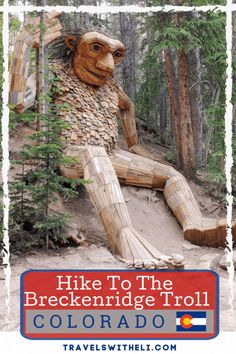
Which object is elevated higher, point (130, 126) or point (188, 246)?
point (130, 126)

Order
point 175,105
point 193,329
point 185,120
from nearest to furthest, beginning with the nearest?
point 193,329, point 185,120, point 175,105

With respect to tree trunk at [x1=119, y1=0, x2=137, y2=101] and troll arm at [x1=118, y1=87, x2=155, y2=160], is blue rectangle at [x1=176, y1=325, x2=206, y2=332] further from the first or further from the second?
tree trunk at [x1=119, y1=0, x2=137, y2=101]

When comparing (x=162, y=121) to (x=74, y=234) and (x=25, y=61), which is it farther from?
(x=74, y=234)

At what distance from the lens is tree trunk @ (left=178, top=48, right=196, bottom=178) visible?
7395 millimetres

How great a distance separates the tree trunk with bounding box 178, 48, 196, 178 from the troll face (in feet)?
5.39

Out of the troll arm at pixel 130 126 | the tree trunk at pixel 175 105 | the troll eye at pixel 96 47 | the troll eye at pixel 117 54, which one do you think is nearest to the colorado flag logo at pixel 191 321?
the troll eye at pixel 96 47

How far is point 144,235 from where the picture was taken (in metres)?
5.48

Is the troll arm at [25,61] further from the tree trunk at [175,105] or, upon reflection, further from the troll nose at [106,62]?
the tree trunk at [175,105]

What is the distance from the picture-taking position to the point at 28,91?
5.57 metres

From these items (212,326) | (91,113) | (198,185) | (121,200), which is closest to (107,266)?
(121,200)

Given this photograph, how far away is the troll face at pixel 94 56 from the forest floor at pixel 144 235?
6.35ft

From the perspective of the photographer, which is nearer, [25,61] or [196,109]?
[25,61]

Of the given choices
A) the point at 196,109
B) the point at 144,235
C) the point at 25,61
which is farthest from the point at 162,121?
the point at 25,61

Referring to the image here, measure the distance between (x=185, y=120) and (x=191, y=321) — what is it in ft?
18.7
